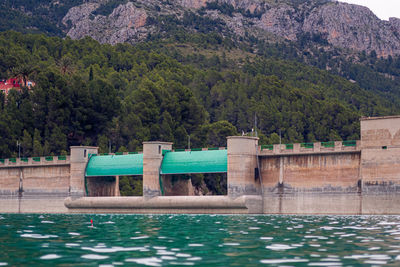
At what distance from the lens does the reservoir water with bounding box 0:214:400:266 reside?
33.1 metres

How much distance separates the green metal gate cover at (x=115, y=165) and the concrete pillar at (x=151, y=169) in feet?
10.8

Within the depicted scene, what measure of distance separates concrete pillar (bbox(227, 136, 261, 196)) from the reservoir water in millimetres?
31377

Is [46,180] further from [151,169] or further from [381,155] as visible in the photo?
[381,155]

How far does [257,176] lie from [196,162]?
9547 mm

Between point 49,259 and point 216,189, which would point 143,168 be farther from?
point 49,259

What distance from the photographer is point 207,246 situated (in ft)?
130

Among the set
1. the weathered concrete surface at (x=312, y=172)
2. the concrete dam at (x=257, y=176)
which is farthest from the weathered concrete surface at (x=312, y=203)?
the weathered concrete surface at (x=312, y=172)

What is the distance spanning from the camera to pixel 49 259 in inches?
1345

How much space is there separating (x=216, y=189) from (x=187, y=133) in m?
22.2

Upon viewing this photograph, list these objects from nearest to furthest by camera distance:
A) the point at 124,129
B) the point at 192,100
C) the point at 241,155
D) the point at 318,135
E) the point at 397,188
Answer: the point at 397,188 < the point at 241,155 < the point at 124,129 < the point at 192,100 < the point at 318,135

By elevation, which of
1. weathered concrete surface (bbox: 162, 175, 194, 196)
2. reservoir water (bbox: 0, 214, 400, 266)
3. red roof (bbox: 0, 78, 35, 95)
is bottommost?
reservoir water (bbox: 0, 214, 400, 266)

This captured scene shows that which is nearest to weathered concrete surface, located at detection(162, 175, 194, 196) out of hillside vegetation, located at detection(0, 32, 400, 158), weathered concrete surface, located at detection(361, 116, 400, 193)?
hillside vegetation, located at detection(0, 32, 400, 158)

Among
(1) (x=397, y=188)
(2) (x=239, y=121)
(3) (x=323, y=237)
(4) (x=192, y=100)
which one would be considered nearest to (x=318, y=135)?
(2) (x=239, y=121)

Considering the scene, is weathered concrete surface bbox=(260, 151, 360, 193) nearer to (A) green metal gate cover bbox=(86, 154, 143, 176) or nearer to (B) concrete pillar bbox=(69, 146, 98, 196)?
(A) green metal gate cover bbox=(86, 154, 143, 176)
